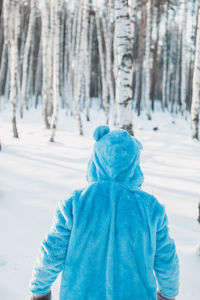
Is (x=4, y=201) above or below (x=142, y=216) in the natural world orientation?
below

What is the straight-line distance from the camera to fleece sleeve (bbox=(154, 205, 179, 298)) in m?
1.15

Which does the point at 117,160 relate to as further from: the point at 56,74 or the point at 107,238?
the point at 56,74

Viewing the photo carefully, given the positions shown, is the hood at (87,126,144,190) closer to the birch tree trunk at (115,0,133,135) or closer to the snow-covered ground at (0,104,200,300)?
the snow-covered ground at (0,104,200,300)

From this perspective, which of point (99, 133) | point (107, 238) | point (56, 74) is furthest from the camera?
point (56, 74)

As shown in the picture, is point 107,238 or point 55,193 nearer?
point 107,238

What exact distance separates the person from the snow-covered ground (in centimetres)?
48

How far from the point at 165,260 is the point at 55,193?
2.84 meters

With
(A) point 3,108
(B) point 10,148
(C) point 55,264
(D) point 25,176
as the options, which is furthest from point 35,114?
(C) point 55,264

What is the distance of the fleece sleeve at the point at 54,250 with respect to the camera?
3.54 feet

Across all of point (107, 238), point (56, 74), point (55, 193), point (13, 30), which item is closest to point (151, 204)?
point (107, 238)

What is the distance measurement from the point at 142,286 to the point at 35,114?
51.3ft

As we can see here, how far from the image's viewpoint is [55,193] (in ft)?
12.5

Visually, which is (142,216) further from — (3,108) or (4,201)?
(3,108)

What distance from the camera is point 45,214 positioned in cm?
314
